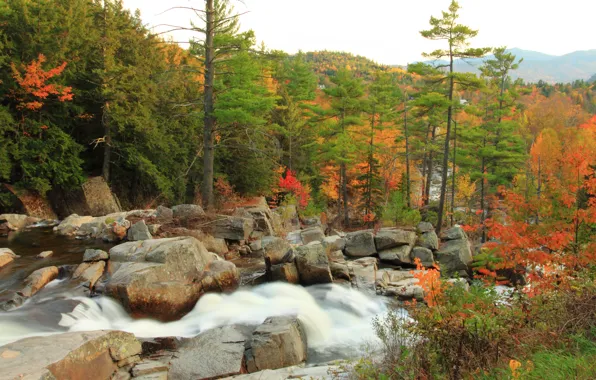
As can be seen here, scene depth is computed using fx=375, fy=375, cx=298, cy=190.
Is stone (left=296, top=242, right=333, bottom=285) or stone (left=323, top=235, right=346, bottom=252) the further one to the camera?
stone (left=323, top=235, right=346, bottom=252)

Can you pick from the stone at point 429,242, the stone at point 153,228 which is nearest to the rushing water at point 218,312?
the stone at point 153,228

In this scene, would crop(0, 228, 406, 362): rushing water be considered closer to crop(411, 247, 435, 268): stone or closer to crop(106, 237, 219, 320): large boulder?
crop(106, 237, 219, 320): large boulder

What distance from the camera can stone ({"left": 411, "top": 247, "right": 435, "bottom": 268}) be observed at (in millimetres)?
14641

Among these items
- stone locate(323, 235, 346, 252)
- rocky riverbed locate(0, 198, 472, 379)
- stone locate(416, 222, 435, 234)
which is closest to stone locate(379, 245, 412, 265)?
stone locate(323, 235, 346, 252)

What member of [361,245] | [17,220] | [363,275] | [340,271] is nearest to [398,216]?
[361,245]

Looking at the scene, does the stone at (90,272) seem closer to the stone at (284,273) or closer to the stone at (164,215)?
the stone at (164,215)

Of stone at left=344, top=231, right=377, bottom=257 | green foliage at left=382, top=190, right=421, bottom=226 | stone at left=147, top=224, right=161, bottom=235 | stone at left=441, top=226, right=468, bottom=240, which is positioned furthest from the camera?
green foliage at left=382, top=190, right=421, bottom=226

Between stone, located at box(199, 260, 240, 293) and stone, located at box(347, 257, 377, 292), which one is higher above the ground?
stone, located at box(199, 260, 240, 293)

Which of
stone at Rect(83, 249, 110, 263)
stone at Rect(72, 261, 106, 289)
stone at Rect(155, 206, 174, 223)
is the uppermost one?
stone at Rect(155, 206, 174, 223)

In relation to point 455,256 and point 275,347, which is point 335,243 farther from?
point 275,347

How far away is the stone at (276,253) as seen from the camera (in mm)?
10141

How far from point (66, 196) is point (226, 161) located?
31.5 ft

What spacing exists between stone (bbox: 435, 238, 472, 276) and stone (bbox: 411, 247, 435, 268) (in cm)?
39

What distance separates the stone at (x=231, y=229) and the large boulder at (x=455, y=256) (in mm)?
7780
